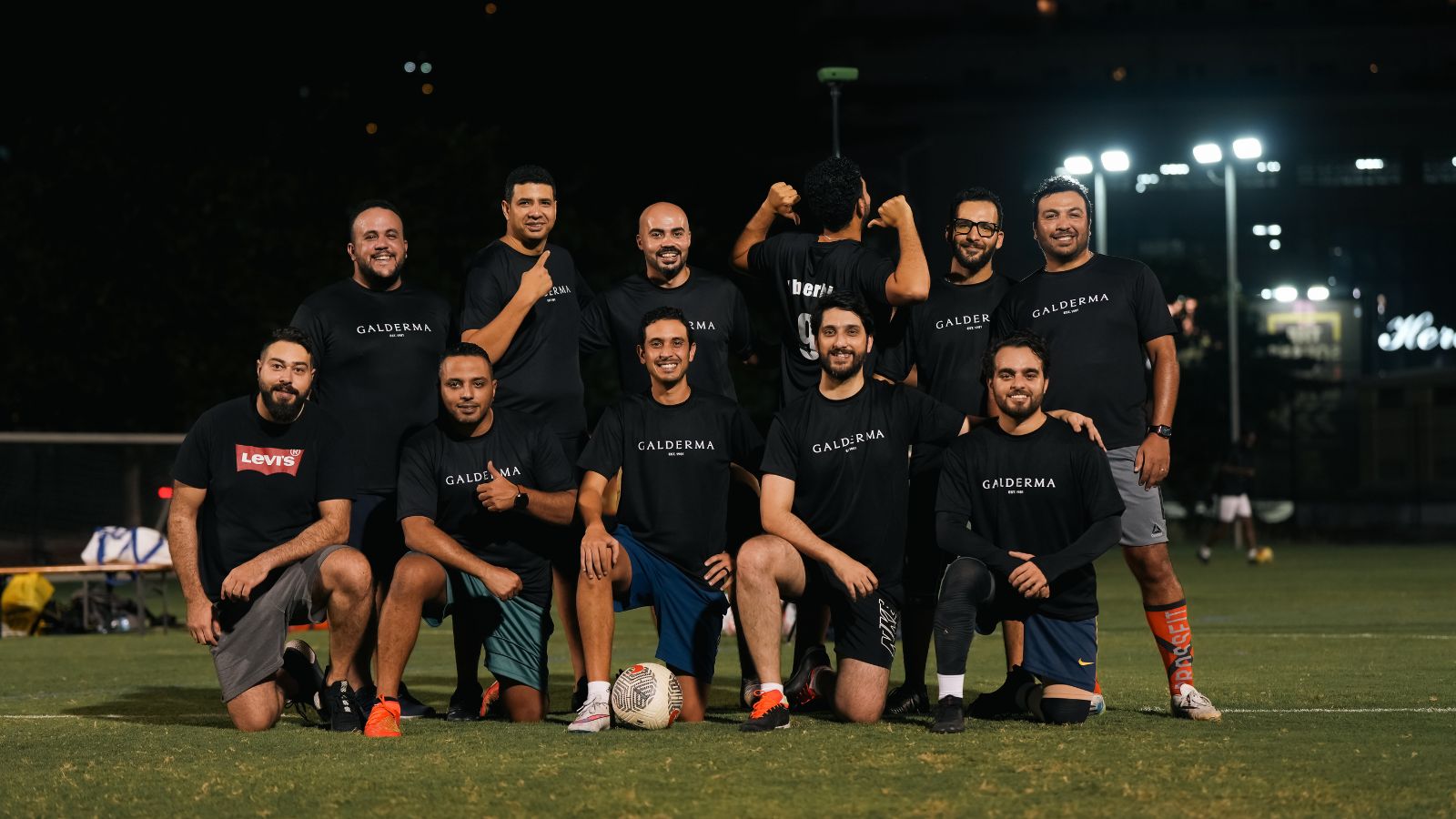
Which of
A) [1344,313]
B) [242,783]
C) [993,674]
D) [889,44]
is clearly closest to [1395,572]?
[993,674]

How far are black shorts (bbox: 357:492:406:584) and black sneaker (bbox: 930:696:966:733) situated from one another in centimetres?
265

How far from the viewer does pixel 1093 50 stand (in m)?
81.1

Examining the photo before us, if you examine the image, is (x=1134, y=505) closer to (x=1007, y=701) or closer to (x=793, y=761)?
(x=1007, y=701)

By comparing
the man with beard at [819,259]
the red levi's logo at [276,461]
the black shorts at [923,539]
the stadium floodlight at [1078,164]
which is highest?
the stadium floodlight at [1078,164]

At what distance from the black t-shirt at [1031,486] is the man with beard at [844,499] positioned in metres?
0.23

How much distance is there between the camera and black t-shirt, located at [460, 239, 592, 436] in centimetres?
864

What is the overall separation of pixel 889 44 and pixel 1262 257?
724 inches

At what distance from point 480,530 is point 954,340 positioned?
227 centimetres

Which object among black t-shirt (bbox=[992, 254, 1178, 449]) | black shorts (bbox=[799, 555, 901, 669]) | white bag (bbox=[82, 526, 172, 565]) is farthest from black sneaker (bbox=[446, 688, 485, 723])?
white bag (bbox=[82, 526, 172, 565])

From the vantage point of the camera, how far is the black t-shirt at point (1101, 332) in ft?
26.4

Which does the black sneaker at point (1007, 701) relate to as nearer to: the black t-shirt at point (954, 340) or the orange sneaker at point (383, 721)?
the black t-shirt at point (954, 340)

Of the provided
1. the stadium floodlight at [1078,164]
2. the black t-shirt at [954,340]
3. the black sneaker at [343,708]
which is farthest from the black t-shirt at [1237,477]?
the black sneaker at [343,708]

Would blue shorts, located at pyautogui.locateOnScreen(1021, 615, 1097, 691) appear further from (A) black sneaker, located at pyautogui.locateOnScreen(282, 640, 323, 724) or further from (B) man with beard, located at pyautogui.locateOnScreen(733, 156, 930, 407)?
(A) black sneaker, located at pyautogui.locateOnScreen(282, 640, 323, 724)

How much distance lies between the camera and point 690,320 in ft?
28.1
